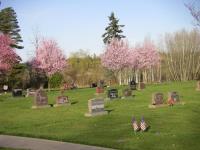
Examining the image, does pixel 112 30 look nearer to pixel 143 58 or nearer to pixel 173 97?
pixel 143 58

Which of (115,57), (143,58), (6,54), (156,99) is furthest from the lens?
(143,58)

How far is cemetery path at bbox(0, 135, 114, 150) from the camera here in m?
13.8

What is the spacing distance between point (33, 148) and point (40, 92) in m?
17.6

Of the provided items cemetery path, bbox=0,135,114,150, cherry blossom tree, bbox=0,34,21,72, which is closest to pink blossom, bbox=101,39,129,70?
cherry blossom tree, bbox=0,34,21,72

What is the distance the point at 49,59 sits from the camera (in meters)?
72.3

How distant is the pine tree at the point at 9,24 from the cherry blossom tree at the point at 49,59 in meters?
4.76

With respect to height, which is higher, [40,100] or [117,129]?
[40,100]

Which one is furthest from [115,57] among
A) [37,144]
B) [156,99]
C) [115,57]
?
[37,144]

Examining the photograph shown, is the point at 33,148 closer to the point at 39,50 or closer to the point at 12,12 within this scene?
the point at 39,50

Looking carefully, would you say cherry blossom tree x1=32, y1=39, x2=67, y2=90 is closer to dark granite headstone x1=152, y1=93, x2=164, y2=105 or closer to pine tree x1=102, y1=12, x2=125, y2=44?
pine tree x1=102, y1=12, x2=125, y2=44

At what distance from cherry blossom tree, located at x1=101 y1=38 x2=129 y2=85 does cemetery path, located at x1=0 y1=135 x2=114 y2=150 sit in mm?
63715

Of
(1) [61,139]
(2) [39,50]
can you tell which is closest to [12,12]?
(2) [39,50]

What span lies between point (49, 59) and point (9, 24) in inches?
449

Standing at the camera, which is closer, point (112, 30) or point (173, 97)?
point (173, 97)
